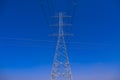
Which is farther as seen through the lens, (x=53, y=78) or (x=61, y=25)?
(x=61, y=25)

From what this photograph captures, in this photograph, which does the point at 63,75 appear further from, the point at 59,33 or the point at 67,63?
the point at 59,33

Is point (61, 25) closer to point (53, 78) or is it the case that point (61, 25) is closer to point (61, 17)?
point (61, 17)

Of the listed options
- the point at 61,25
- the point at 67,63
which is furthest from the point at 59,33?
the point at 67,63

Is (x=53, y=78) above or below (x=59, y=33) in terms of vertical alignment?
below

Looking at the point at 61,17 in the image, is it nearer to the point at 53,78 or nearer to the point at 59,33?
the point at 59,33

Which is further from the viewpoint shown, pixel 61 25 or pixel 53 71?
pixel 61 25

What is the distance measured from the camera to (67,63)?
19.4 meters

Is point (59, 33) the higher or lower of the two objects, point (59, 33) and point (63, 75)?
the higher

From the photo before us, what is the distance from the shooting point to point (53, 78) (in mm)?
19391

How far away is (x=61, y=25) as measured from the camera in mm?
20797

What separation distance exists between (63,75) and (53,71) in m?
0.82

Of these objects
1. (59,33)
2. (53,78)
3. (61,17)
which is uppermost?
(61,17)

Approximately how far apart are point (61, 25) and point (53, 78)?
432cm

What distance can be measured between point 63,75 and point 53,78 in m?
0.78
